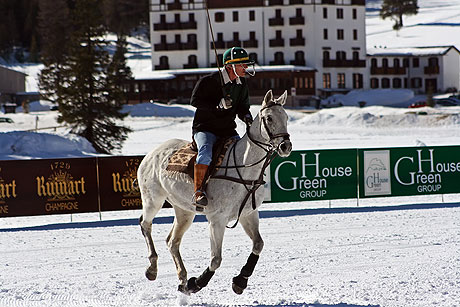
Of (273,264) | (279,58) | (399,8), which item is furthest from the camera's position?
(399,8)

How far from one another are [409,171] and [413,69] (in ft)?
290

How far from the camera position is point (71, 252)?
1383 cm

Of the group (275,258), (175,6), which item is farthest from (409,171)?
(175,6)

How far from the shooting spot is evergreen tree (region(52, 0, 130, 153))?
3656 centimetres

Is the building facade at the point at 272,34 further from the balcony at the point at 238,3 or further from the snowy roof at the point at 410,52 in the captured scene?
the snowy roof at the point at 410,52

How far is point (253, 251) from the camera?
8.88m

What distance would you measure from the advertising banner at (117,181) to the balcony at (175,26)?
7861 cm

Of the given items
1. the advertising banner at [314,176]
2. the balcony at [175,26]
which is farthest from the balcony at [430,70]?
the advertising banner at [314,176]

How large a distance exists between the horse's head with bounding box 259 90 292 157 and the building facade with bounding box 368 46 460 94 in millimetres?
96795

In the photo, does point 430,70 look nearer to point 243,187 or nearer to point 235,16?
point 235,16

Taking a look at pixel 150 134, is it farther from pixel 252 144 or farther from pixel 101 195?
pixel 252 144

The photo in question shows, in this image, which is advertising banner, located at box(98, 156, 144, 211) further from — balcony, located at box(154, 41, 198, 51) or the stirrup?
balcony, located at box(154, 41, 198, 51)

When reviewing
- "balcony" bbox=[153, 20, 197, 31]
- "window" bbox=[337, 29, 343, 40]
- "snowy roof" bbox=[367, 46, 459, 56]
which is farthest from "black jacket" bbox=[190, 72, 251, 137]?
"snowy roof" bbox=[367, 46, 459, 56]

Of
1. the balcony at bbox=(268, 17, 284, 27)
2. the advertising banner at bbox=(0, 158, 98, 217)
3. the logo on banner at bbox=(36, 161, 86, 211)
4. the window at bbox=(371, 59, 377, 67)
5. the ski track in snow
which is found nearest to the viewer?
the ski track in snow
